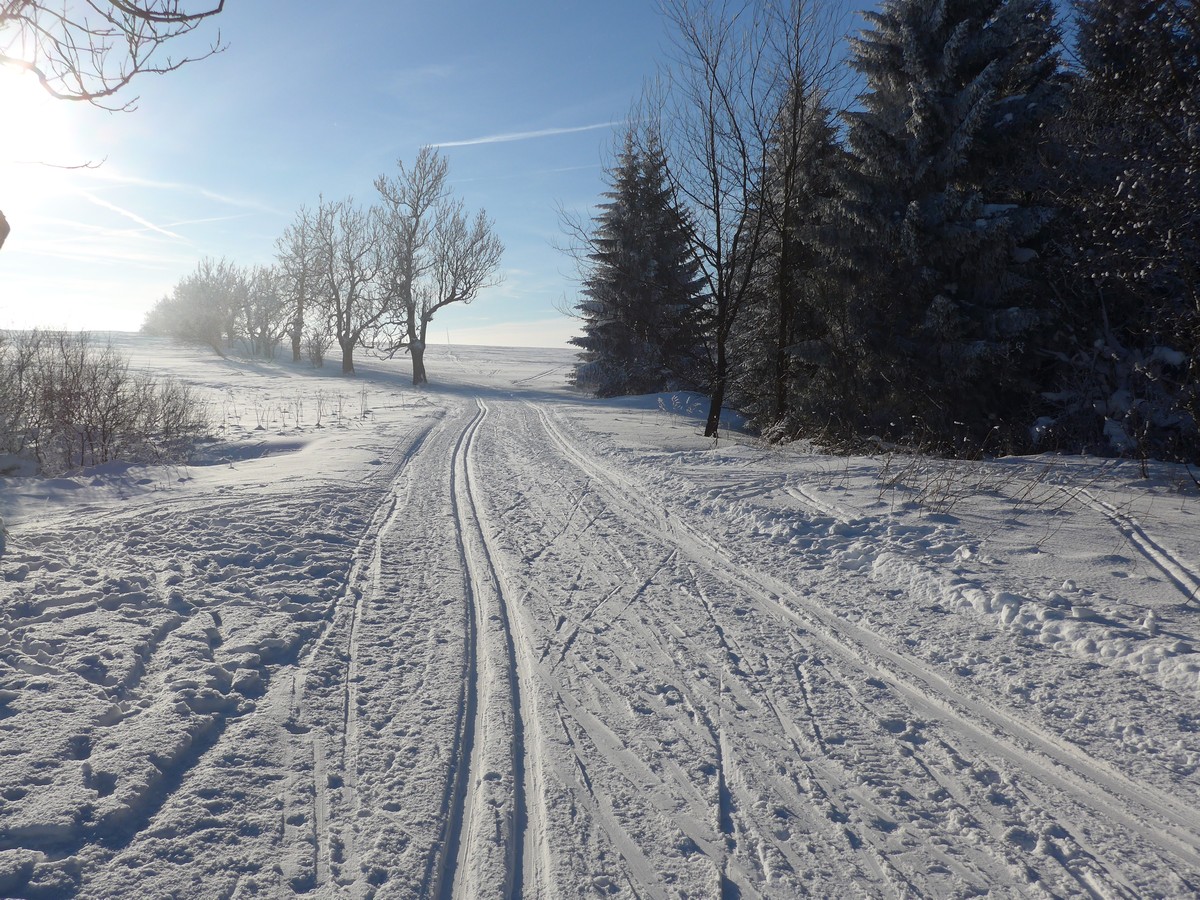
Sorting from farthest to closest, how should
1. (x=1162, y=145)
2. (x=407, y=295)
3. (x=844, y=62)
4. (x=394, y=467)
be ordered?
(x=407, y=295) → (x=844, y=62) → (x=394, y=467) → (x=1162, y=145)

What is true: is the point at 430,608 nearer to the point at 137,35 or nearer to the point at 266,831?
the point at 266,831

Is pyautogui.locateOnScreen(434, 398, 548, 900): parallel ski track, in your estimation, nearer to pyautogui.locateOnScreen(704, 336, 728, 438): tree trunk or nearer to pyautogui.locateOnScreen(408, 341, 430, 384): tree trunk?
pyautogui.locateOnScreen(704, 336, 728, 438): tree trunk

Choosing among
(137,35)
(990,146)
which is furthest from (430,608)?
(990,146)

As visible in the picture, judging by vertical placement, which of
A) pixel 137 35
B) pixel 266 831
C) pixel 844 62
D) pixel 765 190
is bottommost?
pixel 266 831

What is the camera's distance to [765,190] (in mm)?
14297

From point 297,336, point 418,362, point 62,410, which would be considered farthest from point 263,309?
point 62,410

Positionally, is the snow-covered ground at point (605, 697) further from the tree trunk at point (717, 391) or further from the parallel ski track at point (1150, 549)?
the tree trunk at point (717, 391)

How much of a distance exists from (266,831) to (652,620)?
8.75 feet

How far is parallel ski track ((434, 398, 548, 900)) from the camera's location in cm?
236

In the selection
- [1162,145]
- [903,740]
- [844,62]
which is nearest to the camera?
[903,740]

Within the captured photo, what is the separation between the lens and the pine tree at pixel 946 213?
41.4 feet

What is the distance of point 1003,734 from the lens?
3.24 meters

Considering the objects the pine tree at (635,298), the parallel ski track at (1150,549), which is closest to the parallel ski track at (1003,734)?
the parallel ski track at (1150,549)

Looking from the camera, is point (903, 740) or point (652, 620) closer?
point (903, 740)
